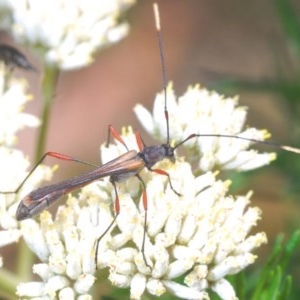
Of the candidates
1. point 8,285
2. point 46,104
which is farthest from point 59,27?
point 8,285

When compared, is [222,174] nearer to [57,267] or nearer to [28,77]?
[57,267]

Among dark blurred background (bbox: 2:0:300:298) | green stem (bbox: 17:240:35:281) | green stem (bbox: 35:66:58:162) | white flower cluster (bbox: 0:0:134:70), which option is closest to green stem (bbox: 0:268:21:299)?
green stem (bbox: 17:240:35:281)

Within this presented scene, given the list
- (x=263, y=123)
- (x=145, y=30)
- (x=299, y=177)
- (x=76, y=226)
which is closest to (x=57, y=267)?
(x=76, y=226)

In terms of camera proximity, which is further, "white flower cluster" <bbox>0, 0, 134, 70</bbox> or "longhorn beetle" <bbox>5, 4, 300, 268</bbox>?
"white flower cluster" <bbox>0, 0, 134, 70</bbox>

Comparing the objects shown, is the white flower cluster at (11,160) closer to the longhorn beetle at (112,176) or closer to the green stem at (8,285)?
the longhorn beetle at (112,176)

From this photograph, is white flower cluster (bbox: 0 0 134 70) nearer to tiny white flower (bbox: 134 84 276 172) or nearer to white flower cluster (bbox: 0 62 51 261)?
white flower cluster (bbox: 0 62 51 261)

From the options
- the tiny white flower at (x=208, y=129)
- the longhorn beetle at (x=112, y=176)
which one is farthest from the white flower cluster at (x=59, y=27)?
the longhorn beetle at (x=112, y=176)
